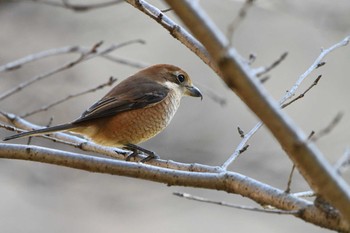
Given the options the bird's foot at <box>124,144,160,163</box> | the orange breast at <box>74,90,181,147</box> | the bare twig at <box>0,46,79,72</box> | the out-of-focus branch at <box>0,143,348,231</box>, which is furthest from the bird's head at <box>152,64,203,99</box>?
the out-of-focus branch at <box>0,143,348,231</box>

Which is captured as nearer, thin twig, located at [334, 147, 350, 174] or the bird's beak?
thin twig, located at [334, 147, 350, 174]

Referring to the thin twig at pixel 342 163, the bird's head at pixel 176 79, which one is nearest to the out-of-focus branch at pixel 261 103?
the thin twig at pixel 342 163

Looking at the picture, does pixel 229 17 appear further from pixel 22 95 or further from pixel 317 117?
pixel 22 95

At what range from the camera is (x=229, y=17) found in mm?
7914

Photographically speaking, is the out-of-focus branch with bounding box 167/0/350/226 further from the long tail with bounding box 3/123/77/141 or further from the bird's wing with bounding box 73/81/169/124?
the bird's wing with bounding box 73/81/169/124

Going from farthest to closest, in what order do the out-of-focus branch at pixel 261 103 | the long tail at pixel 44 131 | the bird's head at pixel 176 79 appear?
the bird's head at pixel 176 79 → the long tail at pixel 44 131 → the out-of-focus branch at pixel 261 103

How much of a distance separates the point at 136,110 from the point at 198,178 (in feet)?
6.79

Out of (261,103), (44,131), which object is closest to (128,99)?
(44,131)

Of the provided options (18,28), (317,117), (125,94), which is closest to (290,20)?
(317,117)

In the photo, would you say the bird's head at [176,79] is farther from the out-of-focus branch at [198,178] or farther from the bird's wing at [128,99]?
the out-of-focus branch at [198,178]

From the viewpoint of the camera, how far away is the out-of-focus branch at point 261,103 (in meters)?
1.54

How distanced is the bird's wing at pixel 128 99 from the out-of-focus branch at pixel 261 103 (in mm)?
2472

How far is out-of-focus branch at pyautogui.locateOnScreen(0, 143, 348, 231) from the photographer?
1.97 m

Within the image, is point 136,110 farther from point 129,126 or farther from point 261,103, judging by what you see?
point 261,103
